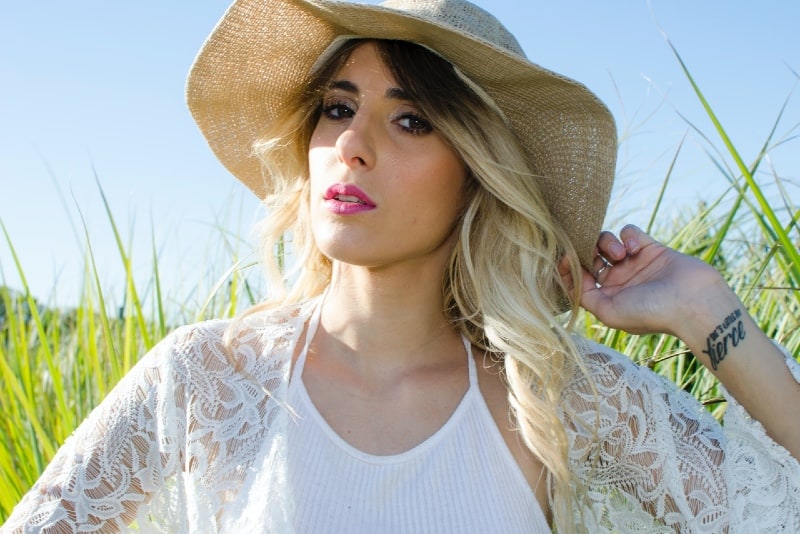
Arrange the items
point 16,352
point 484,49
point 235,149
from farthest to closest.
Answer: point 16,352
point 235,149
point 484,49

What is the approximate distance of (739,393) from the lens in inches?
90.8

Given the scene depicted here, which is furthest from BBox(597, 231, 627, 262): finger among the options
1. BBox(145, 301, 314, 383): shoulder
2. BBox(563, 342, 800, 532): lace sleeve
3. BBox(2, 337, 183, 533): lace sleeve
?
BBox(2, 337, 183, 533): lace sleeve

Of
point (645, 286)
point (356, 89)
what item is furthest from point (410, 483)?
point (356, 89)

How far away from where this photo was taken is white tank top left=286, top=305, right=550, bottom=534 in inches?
84.6

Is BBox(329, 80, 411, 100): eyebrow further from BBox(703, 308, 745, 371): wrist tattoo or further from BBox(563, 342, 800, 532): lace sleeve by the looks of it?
Result: BBox(703, 308, 745, 371): wrist tattoo

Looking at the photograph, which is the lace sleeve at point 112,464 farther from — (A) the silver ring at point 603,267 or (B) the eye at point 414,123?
(A) the silver ring at point 603,267

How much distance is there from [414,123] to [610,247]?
26.0 inches

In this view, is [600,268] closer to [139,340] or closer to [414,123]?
[414,123]

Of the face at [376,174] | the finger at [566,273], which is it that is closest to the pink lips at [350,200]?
the face at [376,174]

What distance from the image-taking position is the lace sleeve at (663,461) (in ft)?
7.41

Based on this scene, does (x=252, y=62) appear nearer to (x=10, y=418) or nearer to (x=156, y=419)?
(x=156, y=419)

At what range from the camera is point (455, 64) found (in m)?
2.50

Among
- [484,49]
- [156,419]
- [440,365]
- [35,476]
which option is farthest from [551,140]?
[35,476]

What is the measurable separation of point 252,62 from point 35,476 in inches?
56.4
